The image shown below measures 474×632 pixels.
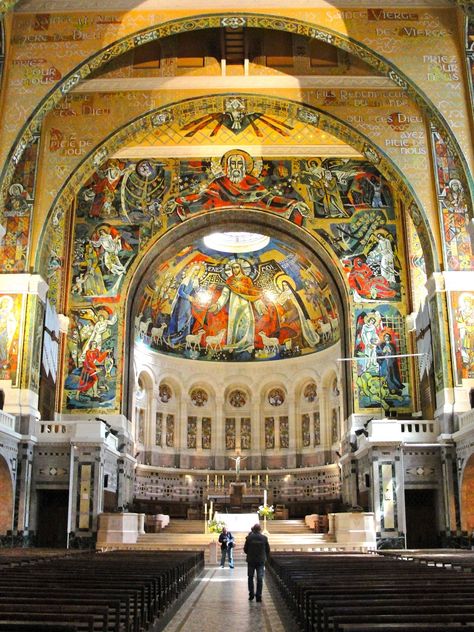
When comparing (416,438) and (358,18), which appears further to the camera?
(416,438)

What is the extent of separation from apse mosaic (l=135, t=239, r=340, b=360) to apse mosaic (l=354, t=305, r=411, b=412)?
3.64 meters

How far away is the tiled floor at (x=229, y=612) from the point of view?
928 cm

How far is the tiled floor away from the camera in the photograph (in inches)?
365

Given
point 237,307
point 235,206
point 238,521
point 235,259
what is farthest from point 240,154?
point 238,521

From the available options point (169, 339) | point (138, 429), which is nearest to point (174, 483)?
point (138, 429)

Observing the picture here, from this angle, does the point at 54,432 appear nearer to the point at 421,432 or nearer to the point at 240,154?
the point at 421,432

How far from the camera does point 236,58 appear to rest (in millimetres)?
24469

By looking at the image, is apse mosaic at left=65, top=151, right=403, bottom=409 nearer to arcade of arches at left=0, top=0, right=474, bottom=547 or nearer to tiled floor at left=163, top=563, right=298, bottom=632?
arcade of arches at left=0, top=0, right=474, bottom=547

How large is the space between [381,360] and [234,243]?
36.6ft

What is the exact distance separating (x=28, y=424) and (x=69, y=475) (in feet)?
8.63

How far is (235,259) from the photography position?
37.6 meters

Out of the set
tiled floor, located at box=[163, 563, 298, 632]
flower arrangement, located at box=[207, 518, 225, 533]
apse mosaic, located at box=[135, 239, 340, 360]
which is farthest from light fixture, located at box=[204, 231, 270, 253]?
tiled floor, located at box=[163, 563, 298, 632]

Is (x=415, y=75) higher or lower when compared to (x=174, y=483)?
higher

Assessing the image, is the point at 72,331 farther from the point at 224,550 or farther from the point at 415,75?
the point at 415,75
